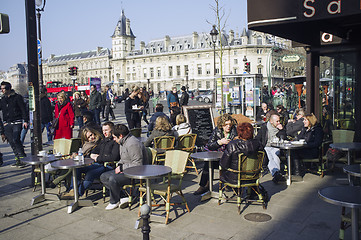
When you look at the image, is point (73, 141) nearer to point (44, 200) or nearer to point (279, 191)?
point (44, 200)

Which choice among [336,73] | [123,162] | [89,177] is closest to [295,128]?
[336,73]

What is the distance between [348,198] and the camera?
331 centimetres

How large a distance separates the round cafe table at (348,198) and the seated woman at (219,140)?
2766 millimetres

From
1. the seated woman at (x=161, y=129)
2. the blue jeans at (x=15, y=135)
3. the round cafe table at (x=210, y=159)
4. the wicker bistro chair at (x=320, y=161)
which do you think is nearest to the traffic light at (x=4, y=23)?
the round cafe table at (x=210, y=159)

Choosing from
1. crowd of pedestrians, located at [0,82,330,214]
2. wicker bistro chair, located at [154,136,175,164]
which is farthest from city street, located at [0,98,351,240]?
wicker bistro chair, located at [154,136,175,164]

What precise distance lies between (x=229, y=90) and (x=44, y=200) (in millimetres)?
11075

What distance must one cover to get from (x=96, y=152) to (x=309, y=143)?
4.13m

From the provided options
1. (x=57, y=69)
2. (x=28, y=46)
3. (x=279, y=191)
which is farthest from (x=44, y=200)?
(x=57, y=69)

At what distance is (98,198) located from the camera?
6.07 m

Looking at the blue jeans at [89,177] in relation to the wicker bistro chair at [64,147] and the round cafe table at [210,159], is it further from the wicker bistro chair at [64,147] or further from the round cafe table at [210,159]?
the round cafe table at [210,159]

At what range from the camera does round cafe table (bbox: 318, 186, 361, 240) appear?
319cm

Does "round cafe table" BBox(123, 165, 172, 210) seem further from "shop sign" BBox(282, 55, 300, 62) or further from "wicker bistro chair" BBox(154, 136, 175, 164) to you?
"shop sign" BBox(282, 55, 300, 62)

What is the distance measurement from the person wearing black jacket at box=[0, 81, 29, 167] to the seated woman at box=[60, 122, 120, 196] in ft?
9.77

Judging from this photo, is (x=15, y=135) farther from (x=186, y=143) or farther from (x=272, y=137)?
(x=272, y=137)
